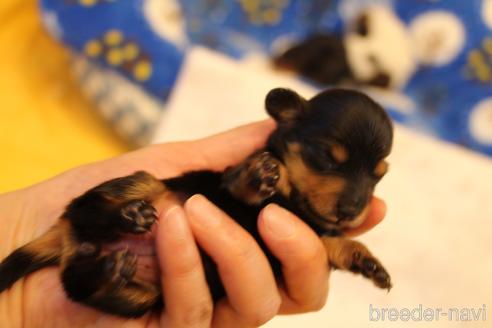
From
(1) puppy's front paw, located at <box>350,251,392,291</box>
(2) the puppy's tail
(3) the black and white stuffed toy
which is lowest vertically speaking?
(1) puppy's front paw, located at <box>350,251,392,291</box>

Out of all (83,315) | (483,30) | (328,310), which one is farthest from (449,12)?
(83,315)

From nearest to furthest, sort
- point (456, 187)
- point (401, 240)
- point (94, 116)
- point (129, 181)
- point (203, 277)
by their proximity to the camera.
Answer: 1. point (203, 277)
2. point (129, 181)
3. point (401, 240)
4. point (456, 187)
5. point (94, 116)

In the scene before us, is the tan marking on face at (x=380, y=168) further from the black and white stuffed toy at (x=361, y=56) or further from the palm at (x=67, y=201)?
the black and white stuffed toy at (x=361, y=56)

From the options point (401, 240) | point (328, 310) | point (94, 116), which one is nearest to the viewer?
point (328, 310)

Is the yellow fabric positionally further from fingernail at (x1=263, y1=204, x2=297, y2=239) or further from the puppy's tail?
fingernail at (x1=263, y1=204, x2=297, y2=239)

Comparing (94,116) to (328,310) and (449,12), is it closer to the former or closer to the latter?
(328,310)

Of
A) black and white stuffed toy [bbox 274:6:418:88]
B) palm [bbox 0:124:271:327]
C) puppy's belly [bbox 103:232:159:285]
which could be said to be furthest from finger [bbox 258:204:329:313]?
black and white stuffed toy [bbox 274:6:418:88]

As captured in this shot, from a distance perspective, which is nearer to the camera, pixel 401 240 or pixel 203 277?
pixel 203 277

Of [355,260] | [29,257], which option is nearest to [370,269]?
[355,260]
